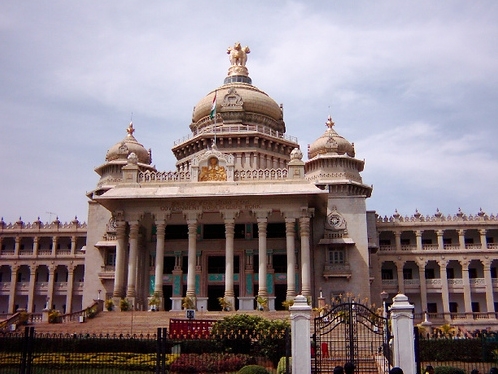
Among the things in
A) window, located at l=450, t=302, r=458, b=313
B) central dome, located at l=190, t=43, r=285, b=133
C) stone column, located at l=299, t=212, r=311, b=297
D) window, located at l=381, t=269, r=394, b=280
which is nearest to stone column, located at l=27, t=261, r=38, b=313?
central dome, located at l=190, t=43, r=285, b=133

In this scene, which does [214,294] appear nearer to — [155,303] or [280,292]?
[280,292]

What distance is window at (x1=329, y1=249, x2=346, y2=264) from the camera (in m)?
47.2

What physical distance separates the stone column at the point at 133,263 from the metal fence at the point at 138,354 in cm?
1473

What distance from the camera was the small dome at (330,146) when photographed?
51188mm

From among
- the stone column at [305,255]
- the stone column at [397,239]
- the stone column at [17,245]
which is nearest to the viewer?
the stone column at [305,255]

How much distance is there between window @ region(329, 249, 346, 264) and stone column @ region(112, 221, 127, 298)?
16579mm

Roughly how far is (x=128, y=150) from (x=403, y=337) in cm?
3893

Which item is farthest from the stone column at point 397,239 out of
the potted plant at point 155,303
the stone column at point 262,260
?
the potted plant at point 155,303

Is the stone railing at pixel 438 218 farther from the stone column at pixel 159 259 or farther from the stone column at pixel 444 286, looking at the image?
the stone column at pixel 159 259

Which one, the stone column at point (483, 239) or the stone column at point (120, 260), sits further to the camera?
the stone column at point (483, 239)

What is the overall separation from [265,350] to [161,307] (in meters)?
16.5

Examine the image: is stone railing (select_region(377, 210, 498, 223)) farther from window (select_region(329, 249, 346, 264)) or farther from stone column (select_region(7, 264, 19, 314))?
stone column (select_region(7, 264, 19, 314))

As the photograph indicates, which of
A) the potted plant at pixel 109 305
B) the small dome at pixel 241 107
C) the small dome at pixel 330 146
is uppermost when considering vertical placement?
the small dome at pixel 241 107

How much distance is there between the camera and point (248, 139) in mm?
50156
